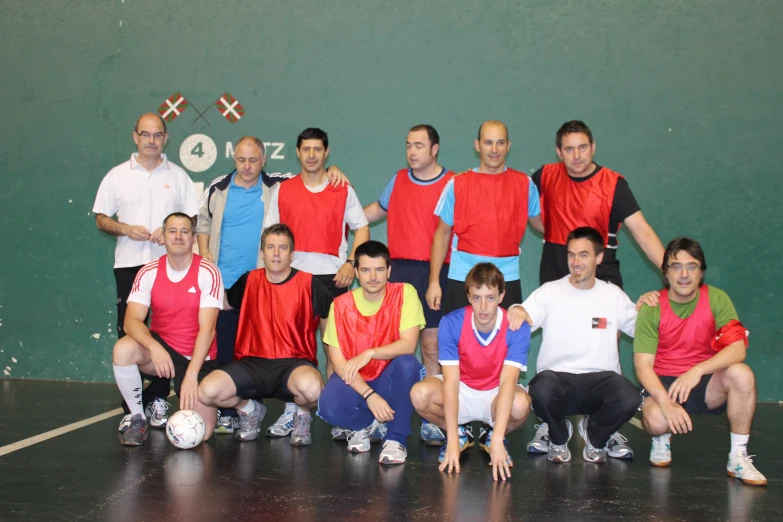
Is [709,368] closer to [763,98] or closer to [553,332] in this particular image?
[553,332]

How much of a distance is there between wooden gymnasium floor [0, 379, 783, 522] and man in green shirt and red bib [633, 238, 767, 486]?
Result: 0.72 feet

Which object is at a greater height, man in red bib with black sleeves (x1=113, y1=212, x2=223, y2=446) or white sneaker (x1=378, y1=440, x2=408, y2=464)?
man in red bib with black sleeves (x1=113, y1=212, x2=223, y2=446)

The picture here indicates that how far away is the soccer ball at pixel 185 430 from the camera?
3.90 metres

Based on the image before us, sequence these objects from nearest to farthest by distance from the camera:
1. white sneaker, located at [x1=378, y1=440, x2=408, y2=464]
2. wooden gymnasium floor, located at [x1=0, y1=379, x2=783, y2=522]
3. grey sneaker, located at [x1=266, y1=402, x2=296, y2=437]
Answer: wooden gymnasium floor, located at [x1=0, y1=379, x2=783, y2=522], white sneaker, located at [x1=378, y1=440, x2=408, y2=464], grey sneaker, located at [x1=266, y1=402, x2=296, y2=437]

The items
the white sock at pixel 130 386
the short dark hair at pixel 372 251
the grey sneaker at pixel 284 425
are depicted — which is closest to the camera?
the short dark hair at pixel 372 251

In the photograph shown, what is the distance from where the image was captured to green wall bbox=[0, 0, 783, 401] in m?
5.76

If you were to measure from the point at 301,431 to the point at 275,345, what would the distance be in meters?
0.49

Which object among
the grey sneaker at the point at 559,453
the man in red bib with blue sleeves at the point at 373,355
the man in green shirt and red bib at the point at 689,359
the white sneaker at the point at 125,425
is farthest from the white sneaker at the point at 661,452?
the white sneaker at the point at 125,425

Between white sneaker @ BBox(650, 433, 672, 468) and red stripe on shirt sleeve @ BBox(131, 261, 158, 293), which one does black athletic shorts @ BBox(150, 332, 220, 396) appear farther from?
white sneaker @ BBox(650, 433, 672, 468)

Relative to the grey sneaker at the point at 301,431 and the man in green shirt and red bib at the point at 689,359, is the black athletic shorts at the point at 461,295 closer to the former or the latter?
the man in green shirt and red bib at the point at 689,359

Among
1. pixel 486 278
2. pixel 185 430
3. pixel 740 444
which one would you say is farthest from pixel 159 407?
pixel 740 444

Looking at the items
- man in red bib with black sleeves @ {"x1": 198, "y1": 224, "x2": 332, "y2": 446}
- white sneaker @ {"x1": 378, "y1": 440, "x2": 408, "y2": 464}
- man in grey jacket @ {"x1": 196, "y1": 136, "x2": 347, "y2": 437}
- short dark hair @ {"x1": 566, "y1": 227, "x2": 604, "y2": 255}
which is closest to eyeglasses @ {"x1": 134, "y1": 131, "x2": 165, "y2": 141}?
man in grey jacket @ {"x1": 196, "y1": 136, "x2": 347, "y2": 437}

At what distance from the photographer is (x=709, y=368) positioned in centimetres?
370

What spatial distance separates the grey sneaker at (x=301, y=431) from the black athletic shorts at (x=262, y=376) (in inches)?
4.9
